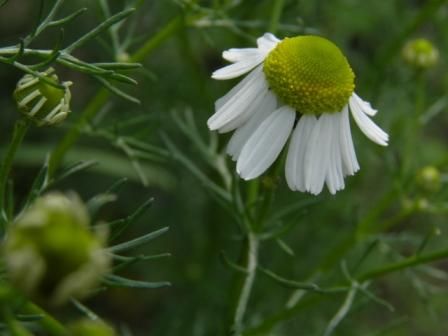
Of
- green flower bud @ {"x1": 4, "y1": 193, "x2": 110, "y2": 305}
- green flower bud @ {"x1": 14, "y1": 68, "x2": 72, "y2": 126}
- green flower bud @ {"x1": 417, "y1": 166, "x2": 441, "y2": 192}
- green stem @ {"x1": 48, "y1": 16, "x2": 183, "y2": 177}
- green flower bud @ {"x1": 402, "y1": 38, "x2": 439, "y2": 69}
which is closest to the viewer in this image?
green flower bud @ {"x1": 4, "y1": 193, "x2": 110, "y2": 305}

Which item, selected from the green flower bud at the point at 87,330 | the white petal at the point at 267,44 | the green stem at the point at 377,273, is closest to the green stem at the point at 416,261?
the green stem at the point at 377,273

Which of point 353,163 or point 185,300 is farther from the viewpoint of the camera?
point 185,300

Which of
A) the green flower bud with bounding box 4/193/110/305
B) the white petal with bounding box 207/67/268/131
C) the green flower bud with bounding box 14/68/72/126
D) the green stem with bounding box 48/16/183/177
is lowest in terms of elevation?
the green stem with bounding box 48/16/183/177

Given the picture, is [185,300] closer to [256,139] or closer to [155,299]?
[155,299]

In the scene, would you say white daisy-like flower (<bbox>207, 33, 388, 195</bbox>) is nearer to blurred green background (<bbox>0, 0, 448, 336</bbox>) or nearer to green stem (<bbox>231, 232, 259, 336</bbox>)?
green stem (<bbox>231, 232, 259, 336</bbox>)

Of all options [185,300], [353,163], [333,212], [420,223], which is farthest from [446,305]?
[353,163]

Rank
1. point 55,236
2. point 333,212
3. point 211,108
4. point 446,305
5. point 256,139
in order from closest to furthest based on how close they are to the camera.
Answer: point 55,236 < point 256,139 < point 211,108 < point 333,212 < point 446,305

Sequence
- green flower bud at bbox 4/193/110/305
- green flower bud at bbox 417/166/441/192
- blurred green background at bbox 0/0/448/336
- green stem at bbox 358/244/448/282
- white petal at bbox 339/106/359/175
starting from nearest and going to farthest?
1. green flower bud at bbox 4/193/110/305
2. white petal at bbox 339/106/359/175
3. green stem at bbox 358/244/448/282
4. green flower bud at bbox 417/166/441/192
5. blurred green background at bbox 0/0/448/336

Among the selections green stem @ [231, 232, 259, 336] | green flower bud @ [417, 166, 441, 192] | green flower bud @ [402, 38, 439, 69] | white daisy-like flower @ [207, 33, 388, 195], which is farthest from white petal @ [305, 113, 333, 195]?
green flower bud @ [402, 38, 439, 69]
